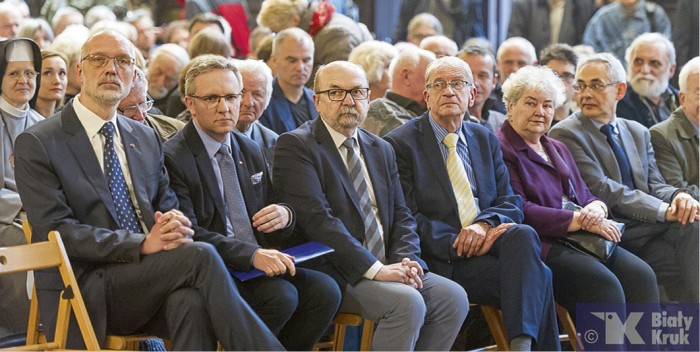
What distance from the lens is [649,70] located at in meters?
7.34

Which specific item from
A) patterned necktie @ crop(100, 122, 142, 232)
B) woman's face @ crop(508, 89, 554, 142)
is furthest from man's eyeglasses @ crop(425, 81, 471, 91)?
patterned necktie @ crop(100, 122, 142, 232)

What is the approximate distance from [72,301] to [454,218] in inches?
71.0

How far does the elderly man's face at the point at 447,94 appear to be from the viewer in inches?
209

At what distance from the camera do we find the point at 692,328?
5805mm

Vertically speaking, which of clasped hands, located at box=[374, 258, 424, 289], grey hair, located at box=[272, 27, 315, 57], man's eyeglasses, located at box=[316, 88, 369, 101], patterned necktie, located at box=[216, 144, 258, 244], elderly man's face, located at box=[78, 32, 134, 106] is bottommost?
clasped hands, located at box=[374, 258, 424, 289]

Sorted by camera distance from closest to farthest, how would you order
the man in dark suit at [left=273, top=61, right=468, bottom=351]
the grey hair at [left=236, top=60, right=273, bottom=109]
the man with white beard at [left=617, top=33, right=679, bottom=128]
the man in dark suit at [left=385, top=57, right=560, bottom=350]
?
the man in dark suit at [left=273, top=61, right=468, bottom=351] → the man in dark suit at [left=385, top=57, right=560, bottom=350] → the grey hair at [left=236, top=60, right=273, bottom=109] → the man with white beard at [left=617, top=33, right=679, bottom=128]

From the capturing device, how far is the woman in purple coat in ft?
17.4

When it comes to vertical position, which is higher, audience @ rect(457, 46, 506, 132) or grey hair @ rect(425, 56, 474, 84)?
grey hair @ rect(425, 56, 474, 84)

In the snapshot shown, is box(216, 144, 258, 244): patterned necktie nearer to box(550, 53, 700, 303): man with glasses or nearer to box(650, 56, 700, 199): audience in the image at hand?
box(550, 53, 700, 303): man with glasses

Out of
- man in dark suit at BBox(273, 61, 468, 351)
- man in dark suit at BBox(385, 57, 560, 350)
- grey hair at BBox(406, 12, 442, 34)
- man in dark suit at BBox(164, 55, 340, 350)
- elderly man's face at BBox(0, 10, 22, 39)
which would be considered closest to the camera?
man in dark suit at BBox(164, 55, 340, 350)

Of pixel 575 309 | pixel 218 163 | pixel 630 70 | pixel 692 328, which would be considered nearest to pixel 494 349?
pixel 575 309

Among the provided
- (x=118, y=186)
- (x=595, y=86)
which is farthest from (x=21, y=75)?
(x=595, y=86)

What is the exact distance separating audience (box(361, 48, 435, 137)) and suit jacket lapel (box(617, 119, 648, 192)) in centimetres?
108

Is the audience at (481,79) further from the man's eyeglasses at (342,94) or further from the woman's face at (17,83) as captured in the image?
the woman's face at (17,83)
